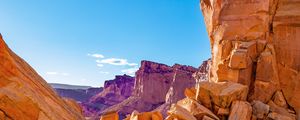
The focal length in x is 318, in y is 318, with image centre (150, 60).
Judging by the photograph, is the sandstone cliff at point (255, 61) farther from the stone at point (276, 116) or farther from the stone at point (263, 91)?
the stone at point (276, 116)

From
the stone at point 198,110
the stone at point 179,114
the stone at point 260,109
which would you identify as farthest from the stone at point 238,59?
the stone at point 179,114

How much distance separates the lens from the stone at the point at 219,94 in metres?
23.0

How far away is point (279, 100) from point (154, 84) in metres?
78.0


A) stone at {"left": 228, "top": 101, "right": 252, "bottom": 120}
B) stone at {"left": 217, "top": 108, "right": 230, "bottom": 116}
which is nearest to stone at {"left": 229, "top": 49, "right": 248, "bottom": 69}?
stone at {"left": 228, "top": 101, "right": 252, "bottom": 120}

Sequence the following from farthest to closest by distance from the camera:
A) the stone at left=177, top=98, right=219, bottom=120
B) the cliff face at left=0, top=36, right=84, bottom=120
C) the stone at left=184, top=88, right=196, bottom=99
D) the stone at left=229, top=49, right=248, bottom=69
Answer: the stone at left=229, top=49, right=248, bottom=69, the stone at left=184, top=88, right=196, bottom=99, the stone at left=177, top=98, right=219, bottom=120, the cliff face at left=0, top=36, right=84, bottom=120

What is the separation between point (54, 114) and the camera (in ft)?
31.7

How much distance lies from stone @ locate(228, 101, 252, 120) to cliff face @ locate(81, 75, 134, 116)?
102 metres

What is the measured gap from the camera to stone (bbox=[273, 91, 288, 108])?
25.5 meters

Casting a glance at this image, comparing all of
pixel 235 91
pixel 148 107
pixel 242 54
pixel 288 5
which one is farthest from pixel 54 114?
pixel 148 107

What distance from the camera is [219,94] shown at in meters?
23.0

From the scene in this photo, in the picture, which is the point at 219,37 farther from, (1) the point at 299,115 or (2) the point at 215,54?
(1) the point at 299,115

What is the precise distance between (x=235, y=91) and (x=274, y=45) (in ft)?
22.7

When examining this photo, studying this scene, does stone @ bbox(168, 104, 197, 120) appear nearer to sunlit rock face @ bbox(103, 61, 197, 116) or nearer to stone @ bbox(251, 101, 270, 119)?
stone @ bbox(251, 101, 270, 119)

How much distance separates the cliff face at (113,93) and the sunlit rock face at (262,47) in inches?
3836
